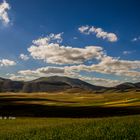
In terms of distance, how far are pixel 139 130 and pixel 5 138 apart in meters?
11.8

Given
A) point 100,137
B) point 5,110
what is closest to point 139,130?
point 100,137

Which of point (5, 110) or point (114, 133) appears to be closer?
point (114, 133)

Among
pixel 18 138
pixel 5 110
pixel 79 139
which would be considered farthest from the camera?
pixel 5 110

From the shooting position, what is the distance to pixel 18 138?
29344 millimetres

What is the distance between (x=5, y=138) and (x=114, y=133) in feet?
30.9

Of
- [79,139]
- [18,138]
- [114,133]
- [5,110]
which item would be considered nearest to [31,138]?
[18,138]

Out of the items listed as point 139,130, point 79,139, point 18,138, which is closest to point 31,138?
point 18,138

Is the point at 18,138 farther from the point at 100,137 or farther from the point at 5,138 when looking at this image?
the point at 100,137

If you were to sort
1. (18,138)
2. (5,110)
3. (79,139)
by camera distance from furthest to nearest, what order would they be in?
(5,110), (18,138), (79,139)

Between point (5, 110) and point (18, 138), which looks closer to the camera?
point (18, 138)

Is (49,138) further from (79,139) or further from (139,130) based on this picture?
(139,130)

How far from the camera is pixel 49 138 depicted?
2848 cm

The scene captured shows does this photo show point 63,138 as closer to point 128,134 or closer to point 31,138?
point 31,138

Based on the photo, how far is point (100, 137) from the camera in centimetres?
2814
